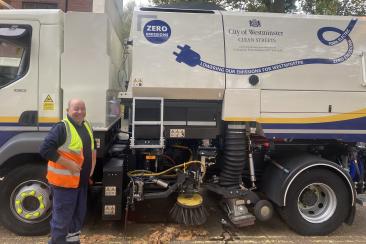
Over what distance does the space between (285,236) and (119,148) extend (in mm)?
2440

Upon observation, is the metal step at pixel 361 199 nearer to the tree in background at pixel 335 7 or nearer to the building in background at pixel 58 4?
the tree in background at pixel 335 7

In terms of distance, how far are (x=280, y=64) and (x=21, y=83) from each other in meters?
3.07

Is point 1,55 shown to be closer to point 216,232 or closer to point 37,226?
point 37,226

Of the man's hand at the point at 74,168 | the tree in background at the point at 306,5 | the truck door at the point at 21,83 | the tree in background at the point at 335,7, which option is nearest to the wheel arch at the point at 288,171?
the man's hand at the point at 74,168

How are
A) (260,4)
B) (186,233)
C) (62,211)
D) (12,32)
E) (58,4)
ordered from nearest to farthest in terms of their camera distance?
(62,211) < (12,32) < (186,233) < (260,4) < (58,4)

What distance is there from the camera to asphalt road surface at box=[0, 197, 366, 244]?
16.1 ft

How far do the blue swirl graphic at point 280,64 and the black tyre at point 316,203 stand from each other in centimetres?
135

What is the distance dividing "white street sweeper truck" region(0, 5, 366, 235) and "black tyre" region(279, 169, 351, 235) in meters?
0.01

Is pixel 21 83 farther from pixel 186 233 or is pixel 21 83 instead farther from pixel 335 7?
pixel 335 7

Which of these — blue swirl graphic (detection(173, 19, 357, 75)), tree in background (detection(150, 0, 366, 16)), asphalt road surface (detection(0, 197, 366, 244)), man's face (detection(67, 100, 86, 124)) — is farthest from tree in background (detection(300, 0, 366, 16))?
man's face (detection(67, 100, 86, 124))

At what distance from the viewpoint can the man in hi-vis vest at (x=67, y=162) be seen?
12.7 feet

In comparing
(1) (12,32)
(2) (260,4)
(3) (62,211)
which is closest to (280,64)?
(3) (62,211)

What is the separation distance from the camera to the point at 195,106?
505cm

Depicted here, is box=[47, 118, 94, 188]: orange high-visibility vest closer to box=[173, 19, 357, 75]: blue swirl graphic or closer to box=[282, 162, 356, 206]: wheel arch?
box=[173, 19, 357, 75]: blue swirl graphic
